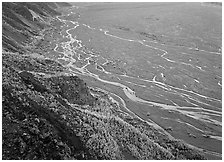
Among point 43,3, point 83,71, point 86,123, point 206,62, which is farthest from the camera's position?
point 43,3

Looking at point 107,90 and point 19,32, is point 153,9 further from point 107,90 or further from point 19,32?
point 107,90

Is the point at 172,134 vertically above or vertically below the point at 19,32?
below

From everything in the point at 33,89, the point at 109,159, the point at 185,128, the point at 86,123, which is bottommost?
the point at 185,128

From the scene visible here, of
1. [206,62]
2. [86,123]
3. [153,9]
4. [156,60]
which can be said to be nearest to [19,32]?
[156,60]

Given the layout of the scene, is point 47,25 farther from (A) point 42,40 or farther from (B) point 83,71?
(B) point 83,71

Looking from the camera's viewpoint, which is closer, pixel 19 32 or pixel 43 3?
pixel 19 32

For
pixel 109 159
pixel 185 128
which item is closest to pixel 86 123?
pixel 109 159

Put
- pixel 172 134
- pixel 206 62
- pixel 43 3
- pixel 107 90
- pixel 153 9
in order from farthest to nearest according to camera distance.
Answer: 1. pixel 153 9
2. pixel 43 3
3. pixel 206 62
4. pixel 107 90
5. pixel 172 134
